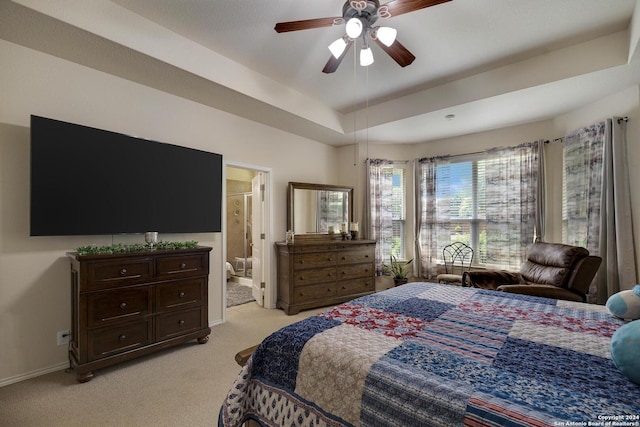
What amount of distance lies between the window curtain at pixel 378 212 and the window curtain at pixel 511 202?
1551 mm

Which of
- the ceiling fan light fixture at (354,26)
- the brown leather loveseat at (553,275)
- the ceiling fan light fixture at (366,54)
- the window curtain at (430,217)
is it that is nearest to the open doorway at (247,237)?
the ceiling fan light fixture at (366,54)

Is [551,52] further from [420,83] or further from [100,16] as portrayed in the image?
[100,16]

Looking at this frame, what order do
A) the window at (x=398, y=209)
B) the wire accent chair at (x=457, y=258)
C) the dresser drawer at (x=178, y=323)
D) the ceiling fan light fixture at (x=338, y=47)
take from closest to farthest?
the ceiling fan light fixture at (x=338, y=47) < the dresser drawer at (x=178, y=323) < the wire accent chair at (x=457, y=258) < the window at (x=398, y=209)

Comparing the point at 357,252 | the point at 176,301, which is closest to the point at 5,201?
the point at 176,301

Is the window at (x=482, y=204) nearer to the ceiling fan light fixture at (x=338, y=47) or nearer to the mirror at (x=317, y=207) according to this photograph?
the mirror at (x=317, y=207)

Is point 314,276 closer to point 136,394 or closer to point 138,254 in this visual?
point 138,254

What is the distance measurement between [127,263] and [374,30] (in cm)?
274

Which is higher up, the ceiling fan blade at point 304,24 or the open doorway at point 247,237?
the ceiling fan blade at point 304,24

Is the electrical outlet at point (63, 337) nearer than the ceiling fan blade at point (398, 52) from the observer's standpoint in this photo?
No

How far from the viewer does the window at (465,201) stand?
4.52 meters

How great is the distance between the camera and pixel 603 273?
317 cm

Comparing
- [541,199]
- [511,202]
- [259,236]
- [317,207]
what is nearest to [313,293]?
[259,236]

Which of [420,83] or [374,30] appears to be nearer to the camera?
[374,30]

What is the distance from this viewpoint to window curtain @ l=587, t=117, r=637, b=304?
2.95 meters
